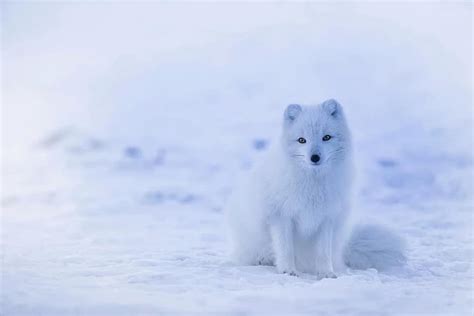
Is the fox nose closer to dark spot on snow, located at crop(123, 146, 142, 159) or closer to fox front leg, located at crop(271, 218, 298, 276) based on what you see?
fox front leg, located at crop(271, 218, 298, 276)

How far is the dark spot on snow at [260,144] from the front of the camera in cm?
1077

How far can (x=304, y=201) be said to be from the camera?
3.88m

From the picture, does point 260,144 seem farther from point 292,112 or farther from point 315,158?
point 315,158

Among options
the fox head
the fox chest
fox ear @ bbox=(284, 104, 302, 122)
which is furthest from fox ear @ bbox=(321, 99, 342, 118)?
the fox chest

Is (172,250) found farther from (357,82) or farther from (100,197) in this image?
(357,82)

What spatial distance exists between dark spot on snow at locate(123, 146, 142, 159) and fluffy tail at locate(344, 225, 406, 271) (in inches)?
288

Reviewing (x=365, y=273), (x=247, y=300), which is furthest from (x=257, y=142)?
(x=247, y=300)

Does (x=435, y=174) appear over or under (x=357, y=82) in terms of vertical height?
under

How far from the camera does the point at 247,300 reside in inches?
122

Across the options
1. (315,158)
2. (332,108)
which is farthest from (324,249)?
(332,108)

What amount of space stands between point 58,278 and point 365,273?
1.94 metres

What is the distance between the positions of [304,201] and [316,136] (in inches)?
17.4

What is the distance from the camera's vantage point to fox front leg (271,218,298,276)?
3941mm

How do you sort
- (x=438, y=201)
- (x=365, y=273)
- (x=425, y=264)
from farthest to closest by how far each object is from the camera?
1. (x=438, y=201)
2. (x=425, y=264)
3. (x=365, y=273)
